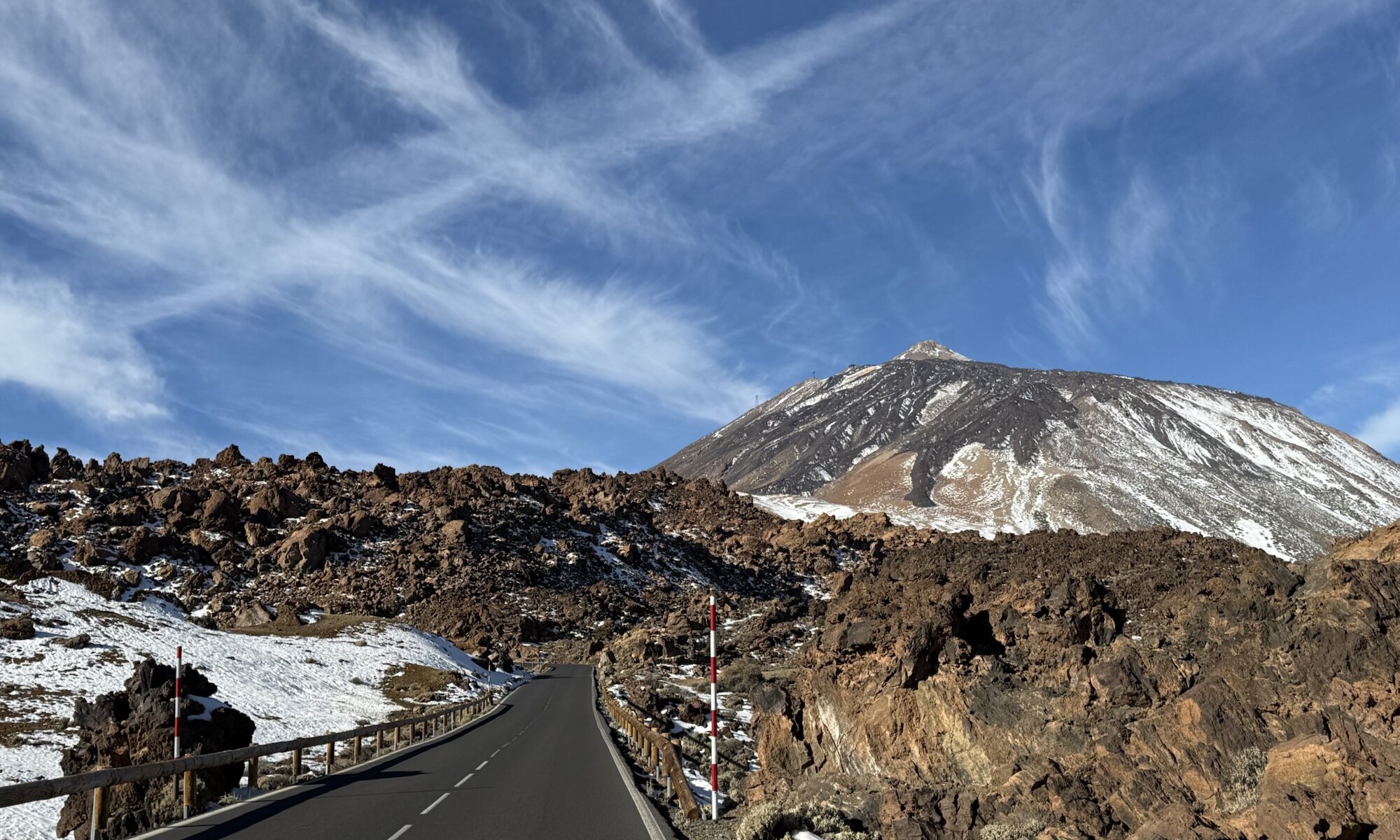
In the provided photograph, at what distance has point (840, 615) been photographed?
2170 centimetres

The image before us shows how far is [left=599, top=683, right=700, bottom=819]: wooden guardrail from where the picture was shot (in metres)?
12.6

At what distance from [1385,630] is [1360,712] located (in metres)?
2.04

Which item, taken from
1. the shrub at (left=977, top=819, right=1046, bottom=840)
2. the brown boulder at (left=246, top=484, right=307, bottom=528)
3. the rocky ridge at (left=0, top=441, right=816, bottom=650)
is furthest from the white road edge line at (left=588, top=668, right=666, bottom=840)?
the brown boulder at (left=246, top=484, right=307, bottom=528)

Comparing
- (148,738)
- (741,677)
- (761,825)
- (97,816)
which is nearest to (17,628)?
(148,738)

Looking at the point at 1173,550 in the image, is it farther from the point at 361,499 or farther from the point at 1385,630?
the point at 361,499

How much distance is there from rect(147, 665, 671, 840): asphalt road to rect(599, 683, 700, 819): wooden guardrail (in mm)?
596

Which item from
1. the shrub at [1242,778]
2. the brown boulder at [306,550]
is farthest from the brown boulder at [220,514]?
the shrub at [1242,778]

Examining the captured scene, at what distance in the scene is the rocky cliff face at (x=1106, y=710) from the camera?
37.4 feet

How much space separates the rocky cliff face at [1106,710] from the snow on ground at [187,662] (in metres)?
15.8

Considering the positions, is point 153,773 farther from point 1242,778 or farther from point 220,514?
point 220,514

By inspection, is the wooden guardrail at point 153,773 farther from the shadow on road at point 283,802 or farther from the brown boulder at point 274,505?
the brown boulder at point 274,505

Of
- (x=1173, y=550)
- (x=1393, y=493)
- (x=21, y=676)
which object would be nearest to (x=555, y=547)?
(x=1173, y=550)

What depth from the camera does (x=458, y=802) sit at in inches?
535

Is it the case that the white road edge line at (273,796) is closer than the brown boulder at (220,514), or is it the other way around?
the white road edge line at (273,796)
